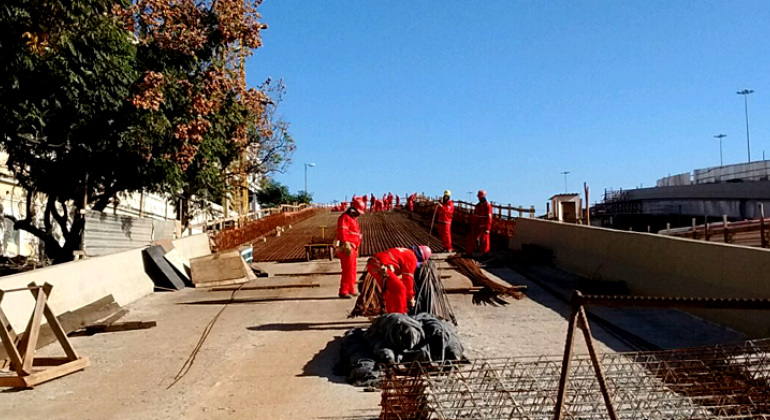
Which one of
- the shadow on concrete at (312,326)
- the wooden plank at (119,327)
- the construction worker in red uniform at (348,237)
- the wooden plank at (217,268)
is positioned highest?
the construction worker in red uniform at (348,237)

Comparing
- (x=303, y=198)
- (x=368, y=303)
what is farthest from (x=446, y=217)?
(x=303, y=198)

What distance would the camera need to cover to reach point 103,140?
15797 mm

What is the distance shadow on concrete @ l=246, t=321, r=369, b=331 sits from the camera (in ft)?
31.6

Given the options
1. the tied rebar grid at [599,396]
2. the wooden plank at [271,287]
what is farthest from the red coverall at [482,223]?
the tied rebar grid at [599,396]

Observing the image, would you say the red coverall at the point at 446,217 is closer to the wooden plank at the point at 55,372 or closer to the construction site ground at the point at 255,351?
the construction site ground at the point at 255,351

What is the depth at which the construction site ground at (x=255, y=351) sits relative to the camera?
6.02 metres

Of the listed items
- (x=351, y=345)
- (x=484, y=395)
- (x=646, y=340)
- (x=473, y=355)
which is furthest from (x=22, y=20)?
(x=646, y=340)

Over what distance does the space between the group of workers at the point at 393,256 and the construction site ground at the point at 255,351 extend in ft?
2.85

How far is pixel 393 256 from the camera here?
8.57 meters

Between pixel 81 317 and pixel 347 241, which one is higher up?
pixel 347 241

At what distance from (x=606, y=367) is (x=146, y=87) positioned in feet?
42.7

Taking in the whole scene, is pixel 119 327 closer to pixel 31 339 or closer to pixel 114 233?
pixel 31 339

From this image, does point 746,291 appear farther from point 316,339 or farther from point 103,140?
point 103,140

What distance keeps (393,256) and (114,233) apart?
10090 millimetres
